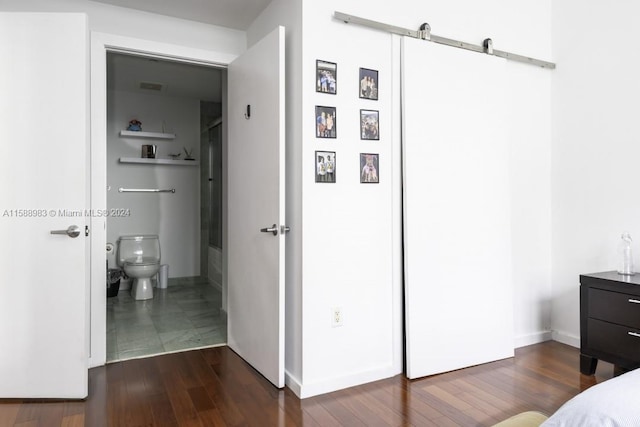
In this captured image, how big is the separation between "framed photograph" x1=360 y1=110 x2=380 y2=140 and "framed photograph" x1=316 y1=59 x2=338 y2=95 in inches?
9.2

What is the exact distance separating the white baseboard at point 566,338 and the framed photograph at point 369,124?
2.10 metres

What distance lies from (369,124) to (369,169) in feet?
0.88

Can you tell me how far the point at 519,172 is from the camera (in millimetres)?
3262

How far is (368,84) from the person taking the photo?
8.62 ft

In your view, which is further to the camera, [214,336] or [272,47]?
[214,336]

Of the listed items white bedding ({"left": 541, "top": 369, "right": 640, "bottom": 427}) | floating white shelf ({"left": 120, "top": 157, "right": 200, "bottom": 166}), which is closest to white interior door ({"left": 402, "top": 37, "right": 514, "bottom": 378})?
white bedding ({"left": 541, "top": 369, "right": 640, "bottom": 427})

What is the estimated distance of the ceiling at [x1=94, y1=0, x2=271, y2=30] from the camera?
2.83 metres

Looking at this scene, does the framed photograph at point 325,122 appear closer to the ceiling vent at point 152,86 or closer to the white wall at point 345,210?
the white wall at point 345,210

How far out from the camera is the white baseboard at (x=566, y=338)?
3.21 m

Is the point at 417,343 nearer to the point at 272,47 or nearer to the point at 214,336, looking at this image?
the point at 214,336

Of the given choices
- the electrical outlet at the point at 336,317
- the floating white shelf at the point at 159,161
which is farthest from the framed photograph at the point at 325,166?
the floating white shelf at the point at 159,161

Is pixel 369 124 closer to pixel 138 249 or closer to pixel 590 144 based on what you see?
pixel 590 144

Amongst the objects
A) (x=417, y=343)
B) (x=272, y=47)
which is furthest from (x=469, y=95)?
(x=417, y=343)

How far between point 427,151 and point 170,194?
3.82 metres
